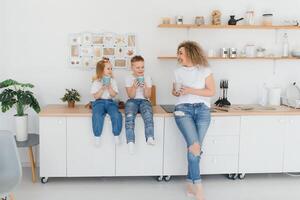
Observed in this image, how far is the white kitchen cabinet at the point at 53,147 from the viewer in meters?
3.62

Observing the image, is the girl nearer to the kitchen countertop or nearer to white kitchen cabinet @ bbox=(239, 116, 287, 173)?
the kitchen countertop

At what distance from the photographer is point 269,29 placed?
4.26 meters

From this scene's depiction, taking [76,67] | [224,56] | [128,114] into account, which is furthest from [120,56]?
[224,56]

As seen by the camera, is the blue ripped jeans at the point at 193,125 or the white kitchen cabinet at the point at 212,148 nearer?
the blue ripped jeans at the point at 193,125

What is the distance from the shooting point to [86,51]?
13.4ft

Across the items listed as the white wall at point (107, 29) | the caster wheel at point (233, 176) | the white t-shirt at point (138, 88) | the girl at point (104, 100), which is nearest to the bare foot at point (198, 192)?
the caster wheel at point (233, 176)

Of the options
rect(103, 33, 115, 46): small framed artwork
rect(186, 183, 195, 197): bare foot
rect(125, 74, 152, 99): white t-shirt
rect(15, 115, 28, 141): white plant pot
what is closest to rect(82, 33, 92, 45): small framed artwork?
rect(103, 33, 115, 46): small framed artwork

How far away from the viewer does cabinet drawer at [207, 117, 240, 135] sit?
375cm

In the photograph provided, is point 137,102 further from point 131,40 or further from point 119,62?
point 131,40

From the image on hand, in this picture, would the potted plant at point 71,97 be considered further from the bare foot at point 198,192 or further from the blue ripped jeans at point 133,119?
the bare foot at point 198,192

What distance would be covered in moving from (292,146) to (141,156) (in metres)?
1.45

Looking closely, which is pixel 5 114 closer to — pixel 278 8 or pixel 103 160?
pixel 103 160

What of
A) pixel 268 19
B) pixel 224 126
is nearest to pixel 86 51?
pixel 224 126

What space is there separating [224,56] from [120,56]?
105cm
